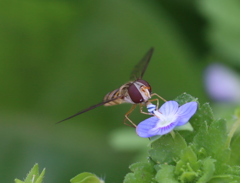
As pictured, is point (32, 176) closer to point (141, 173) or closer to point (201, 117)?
point (141, 173)

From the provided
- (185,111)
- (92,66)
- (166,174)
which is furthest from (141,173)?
(92,66)

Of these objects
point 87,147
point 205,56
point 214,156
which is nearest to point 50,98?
point 87,147

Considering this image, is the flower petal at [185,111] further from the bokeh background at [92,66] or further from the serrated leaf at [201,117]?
the bokeh background at [92,66]

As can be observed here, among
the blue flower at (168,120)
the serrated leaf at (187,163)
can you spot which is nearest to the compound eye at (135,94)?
the blue flower at (168,120)

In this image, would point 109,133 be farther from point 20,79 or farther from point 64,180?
point 20,79

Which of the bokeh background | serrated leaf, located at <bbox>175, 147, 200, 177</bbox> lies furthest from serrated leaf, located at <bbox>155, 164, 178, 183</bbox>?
the bokeh background

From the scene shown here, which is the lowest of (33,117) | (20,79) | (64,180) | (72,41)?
(64,180)

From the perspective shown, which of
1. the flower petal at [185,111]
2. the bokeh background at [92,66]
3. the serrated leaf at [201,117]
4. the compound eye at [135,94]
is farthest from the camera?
the bokeh background at [92,66]
